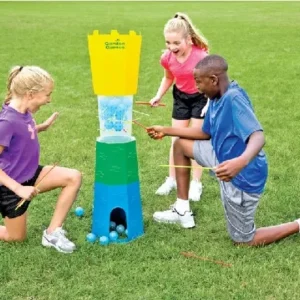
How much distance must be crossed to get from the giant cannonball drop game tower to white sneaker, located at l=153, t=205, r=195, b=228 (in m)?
0.22

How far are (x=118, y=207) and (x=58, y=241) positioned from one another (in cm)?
44

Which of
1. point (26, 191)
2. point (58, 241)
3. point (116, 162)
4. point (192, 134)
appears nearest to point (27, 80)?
point (26, 191)

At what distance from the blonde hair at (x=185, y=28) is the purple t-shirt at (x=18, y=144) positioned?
4.04ft

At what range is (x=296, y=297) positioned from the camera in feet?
10.1

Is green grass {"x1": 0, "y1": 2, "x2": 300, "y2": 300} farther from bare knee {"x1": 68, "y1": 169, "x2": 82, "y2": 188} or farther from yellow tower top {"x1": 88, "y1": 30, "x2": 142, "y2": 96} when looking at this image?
yellow tower top {"x1": 88, "y1": 30, "x2": 142, "y2": 96}

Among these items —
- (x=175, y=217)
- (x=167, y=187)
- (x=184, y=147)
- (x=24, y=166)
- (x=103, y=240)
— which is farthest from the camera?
(x=167, y=187)

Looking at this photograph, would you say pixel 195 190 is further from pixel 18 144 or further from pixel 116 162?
pixel 18 144

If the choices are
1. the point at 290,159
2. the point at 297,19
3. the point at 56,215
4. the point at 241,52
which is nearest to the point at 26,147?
the point at 56,215

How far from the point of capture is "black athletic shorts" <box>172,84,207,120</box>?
456 cm

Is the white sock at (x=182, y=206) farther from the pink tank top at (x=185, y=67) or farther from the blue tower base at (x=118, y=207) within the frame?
→ the pink tank top at (x=185, y=67)

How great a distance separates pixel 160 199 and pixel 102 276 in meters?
1.32

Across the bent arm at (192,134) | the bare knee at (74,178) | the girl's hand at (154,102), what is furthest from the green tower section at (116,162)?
the girl's hand at (154,102)

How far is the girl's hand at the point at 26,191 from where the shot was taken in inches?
133

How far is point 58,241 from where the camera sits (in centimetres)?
362
